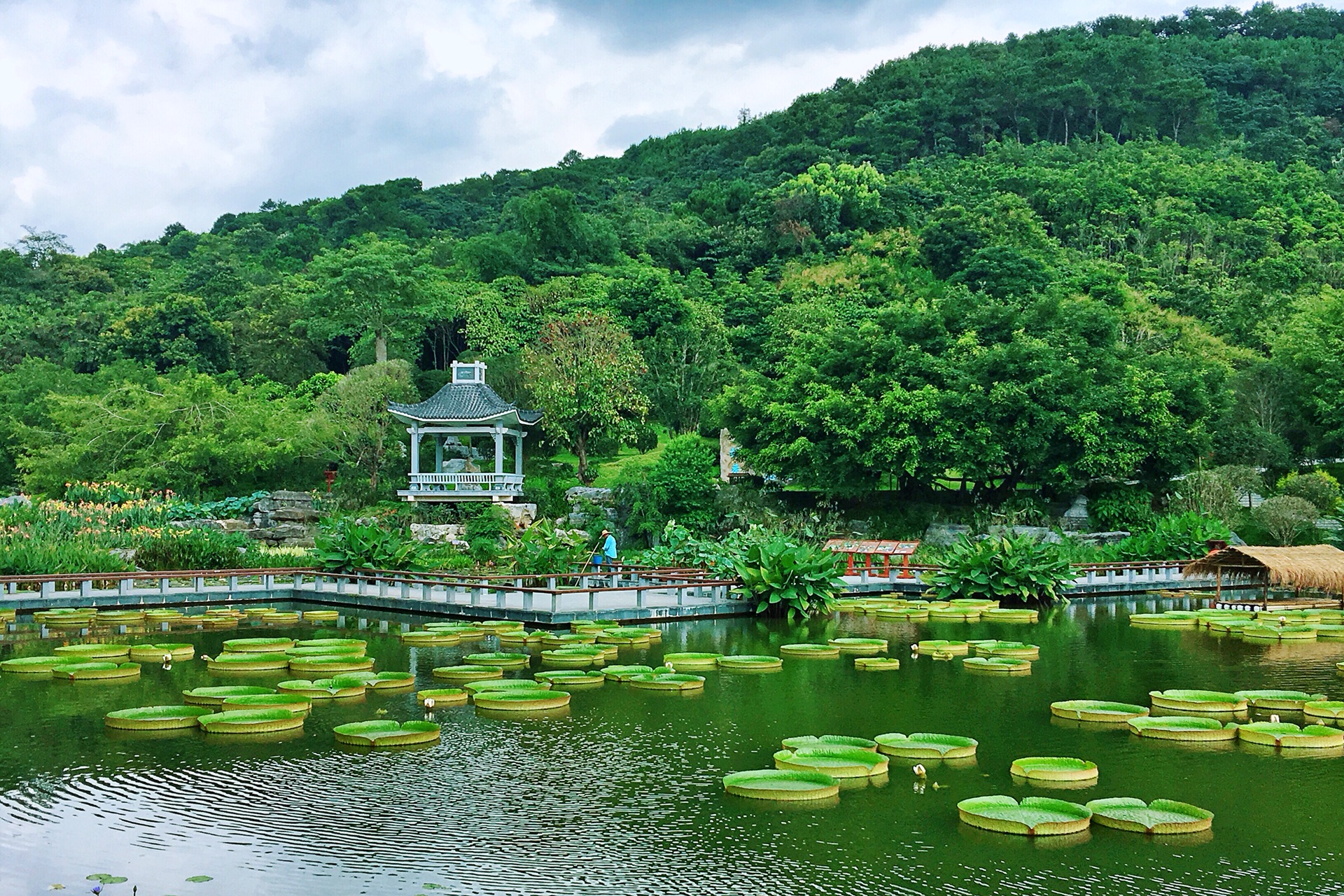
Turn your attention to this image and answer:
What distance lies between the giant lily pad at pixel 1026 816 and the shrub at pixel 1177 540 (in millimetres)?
18583

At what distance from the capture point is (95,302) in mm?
47938

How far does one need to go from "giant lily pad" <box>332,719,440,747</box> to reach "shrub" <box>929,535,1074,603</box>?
12.2 m

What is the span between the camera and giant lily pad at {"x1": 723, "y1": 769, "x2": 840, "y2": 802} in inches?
295

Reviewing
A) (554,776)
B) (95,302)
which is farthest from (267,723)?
(95,302)

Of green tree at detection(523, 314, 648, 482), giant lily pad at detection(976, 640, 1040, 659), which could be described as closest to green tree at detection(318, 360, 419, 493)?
green tree at detection(523, 314, 648, 482)

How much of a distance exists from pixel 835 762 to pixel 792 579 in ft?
31.5

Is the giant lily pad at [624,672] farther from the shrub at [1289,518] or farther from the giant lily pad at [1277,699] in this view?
the shrub at [1289,518]

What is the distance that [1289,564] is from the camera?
1864 cm

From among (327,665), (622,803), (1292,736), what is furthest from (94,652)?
(1292,736)

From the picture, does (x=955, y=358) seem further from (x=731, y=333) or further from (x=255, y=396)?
(x=255, y=396)

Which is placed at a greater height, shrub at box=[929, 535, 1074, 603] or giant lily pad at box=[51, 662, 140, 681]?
shrub at box=[929, 535, 1074, 603]

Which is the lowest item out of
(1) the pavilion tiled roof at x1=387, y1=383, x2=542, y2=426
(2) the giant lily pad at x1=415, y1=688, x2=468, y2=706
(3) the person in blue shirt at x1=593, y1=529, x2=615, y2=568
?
(2) the giant lily pad at x1=415, y1=688, x2=468, y2=706

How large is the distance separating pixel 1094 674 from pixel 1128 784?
15.9ft

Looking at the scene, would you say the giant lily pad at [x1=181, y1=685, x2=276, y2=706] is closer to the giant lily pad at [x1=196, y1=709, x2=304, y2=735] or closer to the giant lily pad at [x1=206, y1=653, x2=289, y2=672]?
the giant lily pad at [x1=196, y1=709, x2=304, y2=735]
